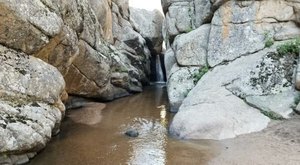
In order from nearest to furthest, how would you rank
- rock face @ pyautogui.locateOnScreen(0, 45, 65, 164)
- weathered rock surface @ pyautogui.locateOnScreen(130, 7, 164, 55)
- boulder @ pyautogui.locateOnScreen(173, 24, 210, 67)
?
rock face @ pyautogui.locateOnScreen(0, 45, 65, 164) < boulder @ pyautogui.locateOnScreen(173, 24, 210, 67) < weathered rock surface @ pyautogui.locateOnScreen(130, 7, 164, 55)

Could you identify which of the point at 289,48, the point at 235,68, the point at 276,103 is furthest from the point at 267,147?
the point at 289,48

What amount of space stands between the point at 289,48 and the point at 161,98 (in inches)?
358

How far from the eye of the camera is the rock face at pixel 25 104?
8031 millimetres

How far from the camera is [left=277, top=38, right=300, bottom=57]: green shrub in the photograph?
13055 mm

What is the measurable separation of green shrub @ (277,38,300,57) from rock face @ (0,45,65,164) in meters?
8.91

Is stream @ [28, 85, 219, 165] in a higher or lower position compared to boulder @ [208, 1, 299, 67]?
lower

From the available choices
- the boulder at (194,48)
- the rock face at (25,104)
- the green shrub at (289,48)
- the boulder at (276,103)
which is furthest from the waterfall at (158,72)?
the rock face at (25,104)

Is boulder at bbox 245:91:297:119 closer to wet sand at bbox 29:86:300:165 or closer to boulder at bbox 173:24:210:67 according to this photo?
wet sand at bbox 29:86:300:165

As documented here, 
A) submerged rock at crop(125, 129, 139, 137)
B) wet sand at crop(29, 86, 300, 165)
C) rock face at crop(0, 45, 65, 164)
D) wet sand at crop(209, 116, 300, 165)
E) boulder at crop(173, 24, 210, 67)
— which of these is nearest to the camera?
rock face at crop(0, 45, 65, 164)

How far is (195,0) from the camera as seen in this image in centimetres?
2020

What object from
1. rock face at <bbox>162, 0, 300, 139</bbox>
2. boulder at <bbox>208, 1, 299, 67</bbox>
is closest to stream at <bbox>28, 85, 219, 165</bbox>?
rock face at <bbox>162, 0, 300, 139</bbox>

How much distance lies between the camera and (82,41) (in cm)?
1439

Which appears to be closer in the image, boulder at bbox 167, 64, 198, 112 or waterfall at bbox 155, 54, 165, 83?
boulder at bbox 167, 64, 198, 112

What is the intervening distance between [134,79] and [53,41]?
40.8 feet
